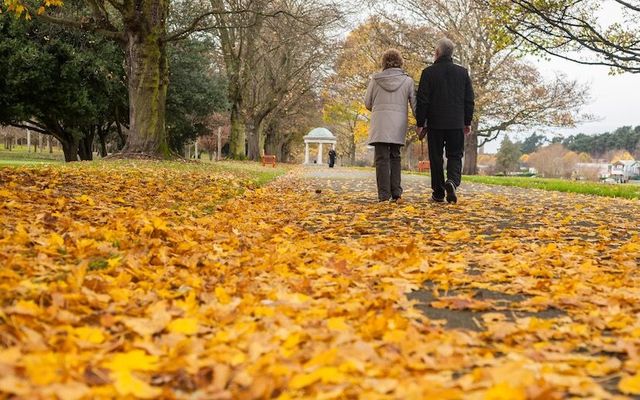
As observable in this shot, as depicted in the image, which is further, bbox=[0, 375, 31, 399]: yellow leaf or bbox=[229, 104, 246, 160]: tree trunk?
bbox=[229, 104, 246, 160]: tree trunk

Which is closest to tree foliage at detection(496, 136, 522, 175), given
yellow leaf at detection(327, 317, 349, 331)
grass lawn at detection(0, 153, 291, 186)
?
grass lawn at detection(0, 153, 291, 186)

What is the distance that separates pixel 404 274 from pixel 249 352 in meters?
1.64

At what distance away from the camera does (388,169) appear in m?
7.74

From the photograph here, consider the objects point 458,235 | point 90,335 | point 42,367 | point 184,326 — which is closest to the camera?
point 42,367

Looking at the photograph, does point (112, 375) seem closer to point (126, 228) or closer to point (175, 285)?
point (175, 285)

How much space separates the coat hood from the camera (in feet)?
24.7

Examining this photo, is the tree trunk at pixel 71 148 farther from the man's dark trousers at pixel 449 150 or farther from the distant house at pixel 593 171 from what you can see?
the distant house at pixel 593 171

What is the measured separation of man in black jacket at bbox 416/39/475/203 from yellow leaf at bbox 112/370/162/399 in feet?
20.2

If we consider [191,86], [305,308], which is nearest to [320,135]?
[191,86]

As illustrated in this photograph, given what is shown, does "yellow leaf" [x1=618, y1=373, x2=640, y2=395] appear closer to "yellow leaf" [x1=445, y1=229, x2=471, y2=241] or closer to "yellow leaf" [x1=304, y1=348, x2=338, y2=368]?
"yellow leaf" [x1=304, y1=348, x2=338, y2=368]

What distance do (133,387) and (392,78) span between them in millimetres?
6469

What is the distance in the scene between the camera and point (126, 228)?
14.8 ft

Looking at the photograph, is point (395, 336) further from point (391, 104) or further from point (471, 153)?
point (471, 153)

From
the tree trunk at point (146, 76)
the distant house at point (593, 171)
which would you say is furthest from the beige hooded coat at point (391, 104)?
the distant house at point (593, 171)
